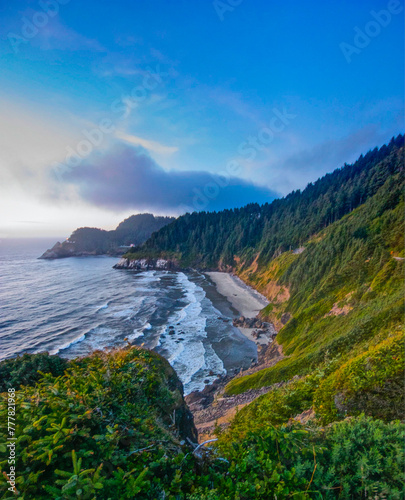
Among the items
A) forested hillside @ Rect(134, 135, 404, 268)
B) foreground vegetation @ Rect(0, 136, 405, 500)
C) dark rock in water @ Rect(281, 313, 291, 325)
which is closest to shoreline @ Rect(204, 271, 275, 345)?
dark rock in water @ Rect(281, 313, 291, 325)

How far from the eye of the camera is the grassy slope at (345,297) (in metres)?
17.0

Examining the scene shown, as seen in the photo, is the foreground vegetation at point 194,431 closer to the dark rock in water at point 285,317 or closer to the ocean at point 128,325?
the ocean at point 128,325

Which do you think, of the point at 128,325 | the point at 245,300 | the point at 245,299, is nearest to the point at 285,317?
the point at 245,300

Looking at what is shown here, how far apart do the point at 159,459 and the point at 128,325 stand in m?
42.7

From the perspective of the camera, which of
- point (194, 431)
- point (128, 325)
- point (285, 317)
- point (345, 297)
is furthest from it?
point (128, 325)

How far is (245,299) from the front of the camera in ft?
206

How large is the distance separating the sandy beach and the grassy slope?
5.92 m

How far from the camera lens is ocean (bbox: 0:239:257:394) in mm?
32128

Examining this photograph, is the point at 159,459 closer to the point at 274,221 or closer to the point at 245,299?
the point at 245,299

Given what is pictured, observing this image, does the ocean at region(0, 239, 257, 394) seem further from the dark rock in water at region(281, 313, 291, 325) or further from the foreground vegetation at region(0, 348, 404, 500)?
the foreground vegetation at region(0, 348, 404, 500)

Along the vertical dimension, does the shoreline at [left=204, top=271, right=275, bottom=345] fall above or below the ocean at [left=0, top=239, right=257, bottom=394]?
above

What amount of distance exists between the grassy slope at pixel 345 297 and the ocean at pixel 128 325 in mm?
7918

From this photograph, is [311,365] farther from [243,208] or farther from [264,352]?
[243,208]

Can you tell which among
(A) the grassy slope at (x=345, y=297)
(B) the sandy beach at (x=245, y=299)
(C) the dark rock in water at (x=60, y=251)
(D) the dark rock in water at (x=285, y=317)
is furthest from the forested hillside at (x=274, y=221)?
(C) the dark rock in water at (x=60, y=251)
